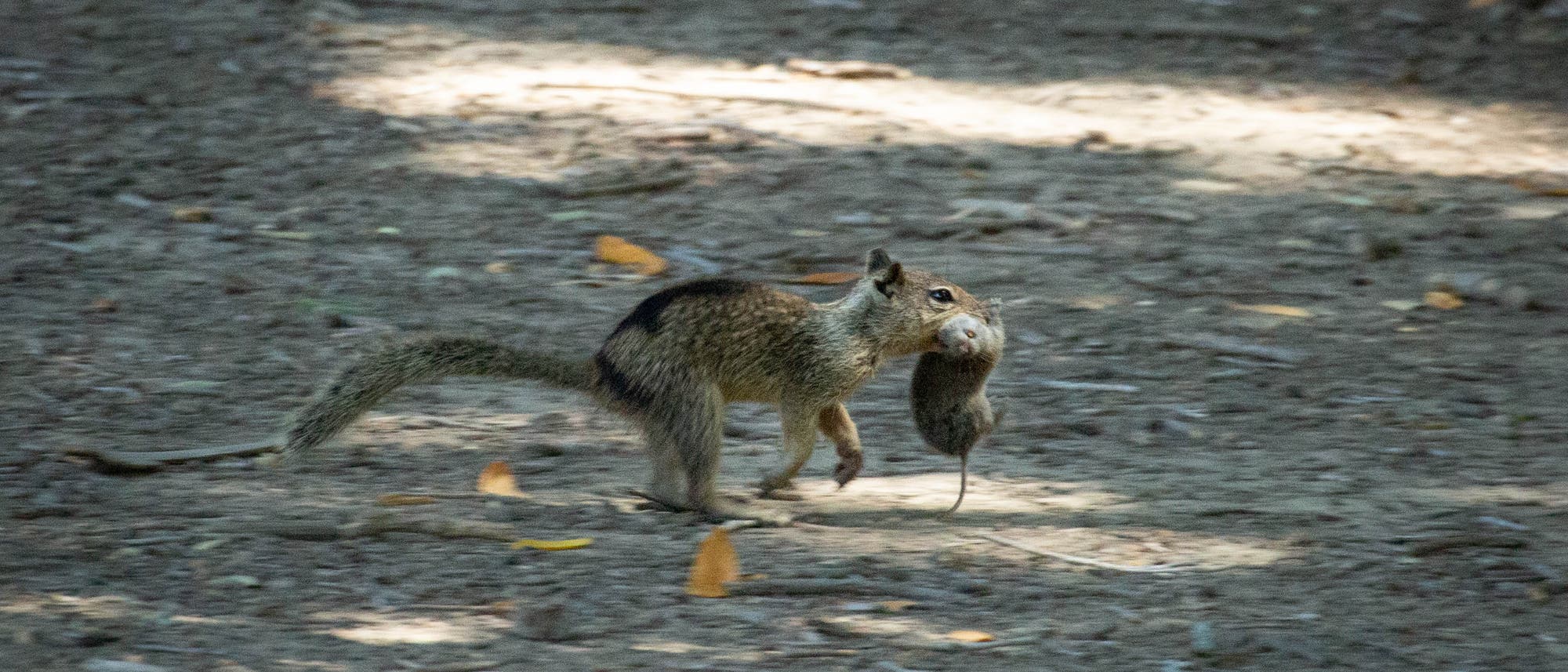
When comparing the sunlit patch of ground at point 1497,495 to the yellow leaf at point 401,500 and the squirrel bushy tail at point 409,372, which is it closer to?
the squirrel bushy tail at point 409,372

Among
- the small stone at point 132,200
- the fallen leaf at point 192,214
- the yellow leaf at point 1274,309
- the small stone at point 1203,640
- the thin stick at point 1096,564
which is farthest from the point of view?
the small stone at point 132,200

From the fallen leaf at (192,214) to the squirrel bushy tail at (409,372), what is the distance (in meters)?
3.19

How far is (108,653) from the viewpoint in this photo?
343cm

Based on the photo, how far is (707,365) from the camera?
14.4ft

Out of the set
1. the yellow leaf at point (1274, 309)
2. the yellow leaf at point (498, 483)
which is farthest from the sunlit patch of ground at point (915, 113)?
the yellow leaf at point (498, 483)

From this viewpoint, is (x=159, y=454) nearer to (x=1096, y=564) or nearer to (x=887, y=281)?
(x=887, y=281)

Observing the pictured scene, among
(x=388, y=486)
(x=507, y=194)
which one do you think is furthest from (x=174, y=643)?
(x=507, y=194)

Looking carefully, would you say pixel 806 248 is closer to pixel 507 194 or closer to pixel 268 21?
pixel 507 194

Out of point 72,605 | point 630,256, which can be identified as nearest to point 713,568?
point 72,605

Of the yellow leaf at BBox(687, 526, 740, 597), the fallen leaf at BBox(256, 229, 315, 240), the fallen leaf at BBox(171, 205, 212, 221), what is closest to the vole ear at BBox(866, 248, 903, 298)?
the yellow leaf at BBox(687, 526, 740, 597)

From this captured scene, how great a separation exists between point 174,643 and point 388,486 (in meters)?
1.17

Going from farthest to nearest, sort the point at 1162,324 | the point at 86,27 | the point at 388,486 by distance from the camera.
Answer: the point at 86,27
the point at 1162,324
the point at 388,486

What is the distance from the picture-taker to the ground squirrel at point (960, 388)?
14.6 feet

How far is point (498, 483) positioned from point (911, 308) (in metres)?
1.24
